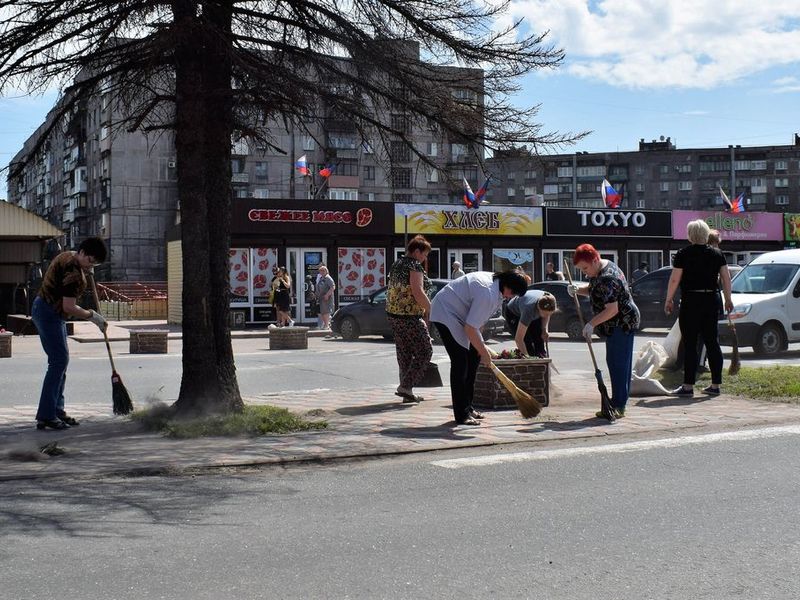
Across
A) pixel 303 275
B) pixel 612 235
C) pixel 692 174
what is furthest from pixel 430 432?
pixel 692 174

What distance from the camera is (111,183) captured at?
7675 centimetres

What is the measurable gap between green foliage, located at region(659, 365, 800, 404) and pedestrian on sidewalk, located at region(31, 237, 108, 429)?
6.68m

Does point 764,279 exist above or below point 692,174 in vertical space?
below

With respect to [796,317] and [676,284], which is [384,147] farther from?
[796,317]

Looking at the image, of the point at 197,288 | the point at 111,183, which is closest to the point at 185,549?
the point at 197,288

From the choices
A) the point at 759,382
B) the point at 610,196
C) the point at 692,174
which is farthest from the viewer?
the point at 692,174

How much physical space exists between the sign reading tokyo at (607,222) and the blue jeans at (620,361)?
92.8 feet

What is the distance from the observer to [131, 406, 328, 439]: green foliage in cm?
844

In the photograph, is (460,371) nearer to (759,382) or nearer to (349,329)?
(759,382)

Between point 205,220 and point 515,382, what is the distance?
133 inches

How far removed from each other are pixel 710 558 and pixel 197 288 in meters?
5.71

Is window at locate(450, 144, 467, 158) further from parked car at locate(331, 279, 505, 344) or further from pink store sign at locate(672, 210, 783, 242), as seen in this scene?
pink store sign at locate(672, 210, 783, 242)

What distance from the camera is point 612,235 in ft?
127

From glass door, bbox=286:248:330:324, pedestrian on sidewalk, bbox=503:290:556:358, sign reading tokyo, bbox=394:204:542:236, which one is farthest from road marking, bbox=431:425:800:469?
sign reading tokyo, bbox=394:204:542:236
